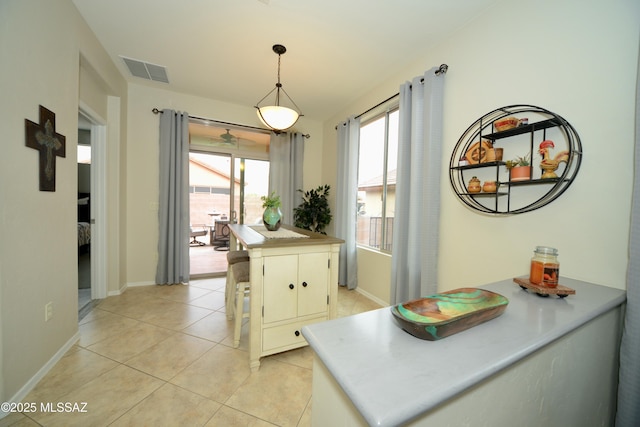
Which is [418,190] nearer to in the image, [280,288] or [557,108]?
[557,108]

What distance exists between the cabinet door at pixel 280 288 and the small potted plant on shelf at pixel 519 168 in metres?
1.62

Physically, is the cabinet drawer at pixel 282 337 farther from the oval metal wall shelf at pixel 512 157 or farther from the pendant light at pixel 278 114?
the pendant light at pixel 278 114

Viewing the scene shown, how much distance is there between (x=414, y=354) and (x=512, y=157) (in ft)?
5.77

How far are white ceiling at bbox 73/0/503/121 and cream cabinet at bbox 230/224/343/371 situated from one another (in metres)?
1.91

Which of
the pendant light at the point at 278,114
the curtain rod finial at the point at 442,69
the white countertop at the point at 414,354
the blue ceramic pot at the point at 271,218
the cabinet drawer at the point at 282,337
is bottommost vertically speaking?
the cabinet drawer at the point at 282,337

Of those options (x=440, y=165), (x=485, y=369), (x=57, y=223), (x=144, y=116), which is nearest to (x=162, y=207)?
(x=144, y=116)

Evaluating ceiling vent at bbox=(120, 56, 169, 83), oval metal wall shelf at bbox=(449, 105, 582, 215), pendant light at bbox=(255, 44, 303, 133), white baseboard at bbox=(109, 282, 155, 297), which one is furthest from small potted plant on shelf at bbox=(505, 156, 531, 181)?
white baseboard at bbox=(109, 282, 155, 297)

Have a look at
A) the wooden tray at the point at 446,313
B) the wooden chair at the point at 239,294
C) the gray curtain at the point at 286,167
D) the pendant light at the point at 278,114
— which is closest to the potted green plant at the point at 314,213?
the gray curtain at the point at 286,167

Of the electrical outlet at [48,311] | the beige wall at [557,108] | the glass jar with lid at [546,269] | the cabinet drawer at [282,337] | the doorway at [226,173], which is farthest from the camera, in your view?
the doorway at [226,173]

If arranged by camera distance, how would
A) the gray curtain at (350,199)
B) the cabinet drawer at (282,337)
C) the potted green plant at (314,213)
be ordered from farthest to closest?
the potted green plant at (314,213)
the gray curtain at (350,199)
the cabinet drawer at (282,337)

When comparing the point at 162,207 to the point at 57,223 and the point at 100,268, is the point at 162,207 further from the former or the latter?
the point at 57,223

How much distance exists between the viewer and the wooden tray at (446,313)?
654mm

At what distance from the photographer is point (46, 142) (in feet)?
5.24

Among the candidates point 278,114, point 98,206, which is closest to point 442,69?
point 278,114
